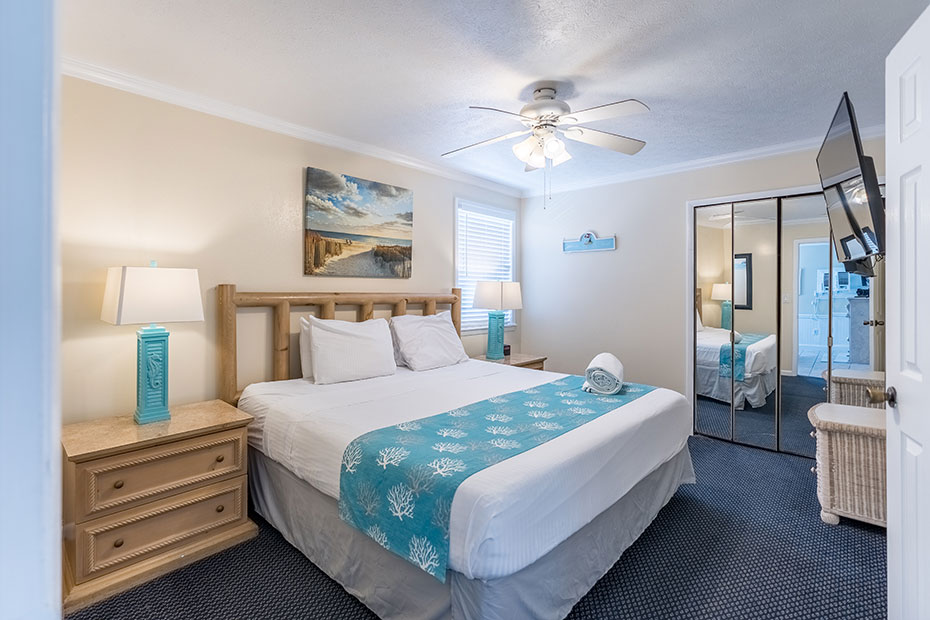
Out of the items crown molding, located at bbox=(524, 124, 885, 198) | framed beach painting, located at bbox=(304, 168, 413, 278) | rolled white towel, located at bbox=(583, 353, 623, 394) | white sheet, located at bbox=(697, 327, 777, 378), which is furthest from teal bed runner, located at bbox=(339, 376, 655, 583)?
crown molding, located at bbox=(524, 124, 885, 198)

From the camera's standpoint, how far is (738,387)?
12.9ft

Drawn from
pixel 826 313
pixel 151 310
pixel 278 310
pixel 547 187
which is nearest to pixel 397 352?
pixel 278 310

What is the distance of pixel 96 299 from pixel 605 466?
9.03ft

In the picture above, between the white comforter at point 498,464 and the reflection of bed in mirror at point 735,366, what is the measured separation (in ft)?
4.98

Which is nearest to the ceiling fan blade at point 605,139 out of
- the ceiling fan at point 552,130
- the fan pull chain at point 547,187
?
the ceiling fan at point 552,130

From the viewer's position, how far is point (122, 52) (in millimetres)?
2254

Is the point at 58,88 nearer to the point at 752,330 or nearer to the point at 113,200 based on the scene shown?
the point at 113,200

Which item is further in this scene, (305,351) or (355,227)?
(355,227)

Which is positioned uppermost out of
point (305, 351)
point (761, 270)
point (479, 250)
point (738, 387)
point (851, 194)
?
point (479, 250)

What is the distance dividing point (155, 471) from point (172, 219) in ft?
4.79

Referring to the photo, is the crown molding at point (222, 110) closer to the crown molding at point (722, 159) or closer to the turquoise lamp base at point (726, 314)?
the crown molding at point (722, 159)

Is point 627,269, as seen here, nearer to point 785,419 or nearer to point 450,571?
point 785,419

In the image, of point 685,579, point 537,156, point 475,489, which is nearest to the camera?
point 475,489

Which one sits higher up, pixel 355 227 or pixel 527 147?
pixel 527 147
